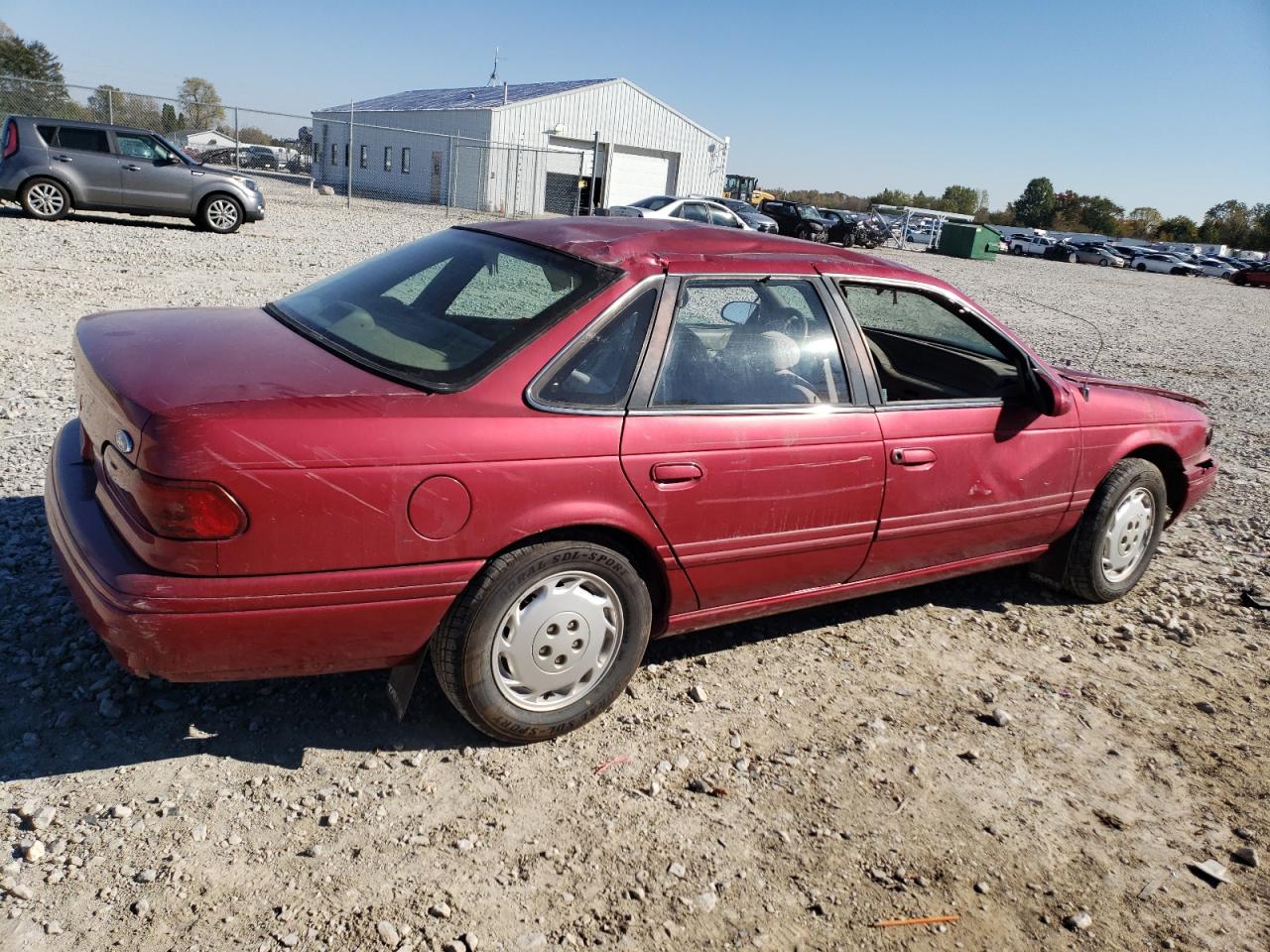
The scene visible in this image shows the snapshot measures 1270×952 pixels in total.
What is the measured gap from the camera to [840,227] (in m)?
34.5

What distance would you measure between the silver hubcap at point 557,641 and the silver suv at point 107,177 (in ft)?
49.5

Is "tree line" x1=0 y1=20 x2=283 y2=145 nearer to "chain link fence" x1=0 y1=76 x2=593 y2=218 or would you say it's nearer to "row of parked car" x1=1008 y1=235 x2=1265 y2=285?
"chain link fence" x1=0 y1=76 x2=593 y2=218

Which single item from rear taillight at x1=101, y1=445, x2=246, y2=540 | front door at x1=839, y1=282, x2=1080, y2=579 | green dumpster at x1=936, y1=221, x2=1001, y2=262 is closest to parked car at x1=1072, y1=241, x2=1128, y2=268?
green dumpster at x1=936, y1=221, x2=1001, y2=262

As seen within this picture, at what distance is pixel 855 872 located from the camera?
266 centimetres

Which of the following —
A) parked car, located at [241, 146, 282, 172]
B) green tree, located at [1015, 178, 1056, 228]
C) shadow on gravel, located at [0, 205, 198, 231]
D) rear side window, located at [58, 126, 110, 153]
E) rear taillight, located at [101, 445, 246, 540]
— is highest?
green tree, located at [1015, 178, 1056, 228]

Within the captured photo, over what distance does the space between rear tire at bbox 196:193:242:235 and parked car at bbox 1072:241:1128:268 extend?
49697 mm

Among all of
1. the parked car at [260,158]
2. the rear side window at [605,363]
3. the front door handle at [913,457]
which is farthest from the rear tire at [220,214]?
the parked car at [260,158]

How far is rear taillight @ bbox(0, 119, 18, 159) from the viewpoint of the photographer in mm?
14227

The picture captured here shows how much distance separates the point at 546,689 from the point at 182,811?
1.07 meters

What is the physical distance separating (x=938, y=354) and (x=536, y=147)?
106 feet

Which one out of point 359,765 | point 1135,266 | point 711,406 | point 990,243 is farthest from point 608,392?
point 1135,266

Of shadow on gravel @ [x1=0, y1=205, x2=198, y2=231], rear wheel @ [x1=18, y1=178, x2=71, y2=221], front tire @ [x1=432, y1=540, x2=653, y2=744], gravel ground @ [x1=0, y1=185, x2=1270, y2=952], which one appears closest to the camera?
gravel ground @ [x1=0, y1=185, x2=1270, y2=952]

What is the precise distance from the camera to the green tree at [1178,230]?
85500 millimetres

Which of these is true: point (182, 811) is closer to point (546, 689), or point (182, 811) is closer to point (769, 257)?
point (546, 689)
